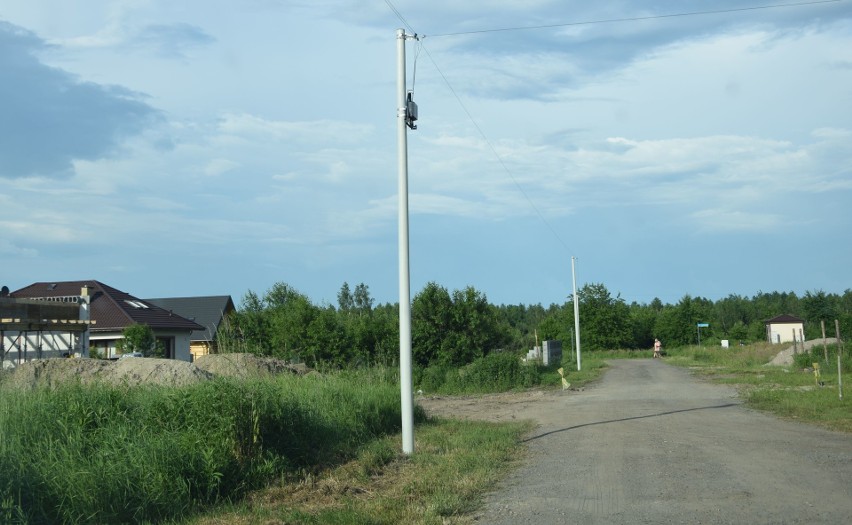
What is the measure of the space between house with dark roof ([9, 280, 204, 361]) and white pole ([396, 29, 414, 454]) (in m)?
30.0

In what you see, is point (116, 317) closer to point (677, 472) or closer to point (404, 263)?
point (404, 263)

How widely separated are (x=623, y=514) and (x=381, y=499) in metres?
2.63

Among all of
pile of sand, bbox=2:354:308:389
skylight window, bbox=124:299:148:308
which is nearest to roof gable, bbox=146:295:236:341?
skylight window, bbox=124:299:148:308

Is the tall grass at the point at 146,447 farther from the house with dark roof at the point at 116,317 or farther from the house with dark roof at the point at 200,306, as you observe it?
the house with dark roof at the point at 200,306

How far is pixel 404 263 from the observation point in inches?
472

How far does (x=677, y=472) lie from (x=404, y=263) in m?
4.89

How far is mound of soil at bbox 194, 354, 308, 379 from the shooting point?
56.0 ft

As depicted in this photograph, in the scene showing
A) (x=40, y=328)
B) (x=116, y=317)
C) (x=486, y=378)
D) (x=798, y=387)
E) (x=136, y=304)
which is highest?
(x=136, y=304)

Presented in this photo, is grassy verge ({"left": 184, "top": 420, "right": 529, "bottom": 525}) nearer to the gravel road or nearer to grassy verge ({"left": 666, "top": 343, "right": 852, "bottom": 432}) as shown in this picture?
the gravel road

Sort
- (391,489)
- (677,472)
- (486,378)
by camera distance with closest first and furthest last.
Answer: (391,489) < (677,472) < (486,378)

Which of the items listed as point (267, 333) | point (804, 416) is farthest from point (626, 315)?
point (804, 416)

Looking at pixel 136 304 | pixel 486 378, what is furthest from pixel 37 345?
pixel 136 304

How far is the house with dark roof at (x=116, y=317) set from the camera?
4053 cm

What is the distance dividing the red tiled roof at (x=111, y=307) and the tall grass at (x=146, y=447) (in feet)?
103
